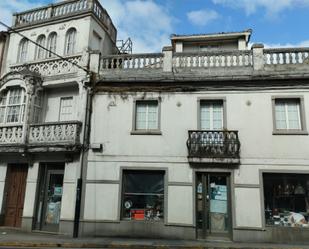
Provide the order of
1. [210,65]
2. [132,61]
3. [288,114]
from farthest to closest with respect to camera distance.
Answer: [132,61]
[210,65]
[288,114]

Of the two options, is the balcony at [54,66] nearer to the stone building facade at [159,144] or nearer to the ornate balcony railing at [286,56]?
the stone building facade at [159,144]

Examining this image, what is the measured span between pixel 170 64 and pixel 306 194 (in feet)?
25.7

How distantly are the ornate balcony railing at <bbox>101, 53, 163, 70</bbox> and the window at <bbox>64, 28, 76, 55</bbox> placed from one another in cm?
196

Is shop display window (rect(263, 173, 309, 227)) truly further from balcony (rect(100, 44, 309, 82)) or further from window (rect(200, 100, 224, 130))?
balcony (rect(100, 44, 309, 82))

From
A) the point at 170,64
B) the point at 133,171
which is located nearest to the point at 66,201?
the point at 133,171

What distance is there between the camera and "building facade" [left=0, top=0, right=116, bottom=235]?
1354 centimetres

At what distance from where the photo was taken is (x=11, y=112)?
1514 centimetres

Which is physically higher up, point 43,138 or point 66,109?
point 66,109

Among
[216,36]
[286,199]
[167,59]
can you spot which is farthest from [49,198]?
[216,36]

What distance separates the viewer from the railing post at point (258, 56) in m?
13.3

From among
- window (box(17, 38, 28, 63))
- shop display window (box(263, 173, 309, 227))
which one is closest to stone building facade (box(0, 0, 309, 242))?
shop display window (box(263, 173, 309, 227))

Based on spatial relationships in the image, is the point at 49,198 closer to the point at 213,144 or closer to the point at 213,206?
the point at 213,206

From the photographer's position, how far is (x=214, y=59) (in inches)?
549

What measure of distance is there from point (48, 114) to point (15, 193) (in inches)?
159
